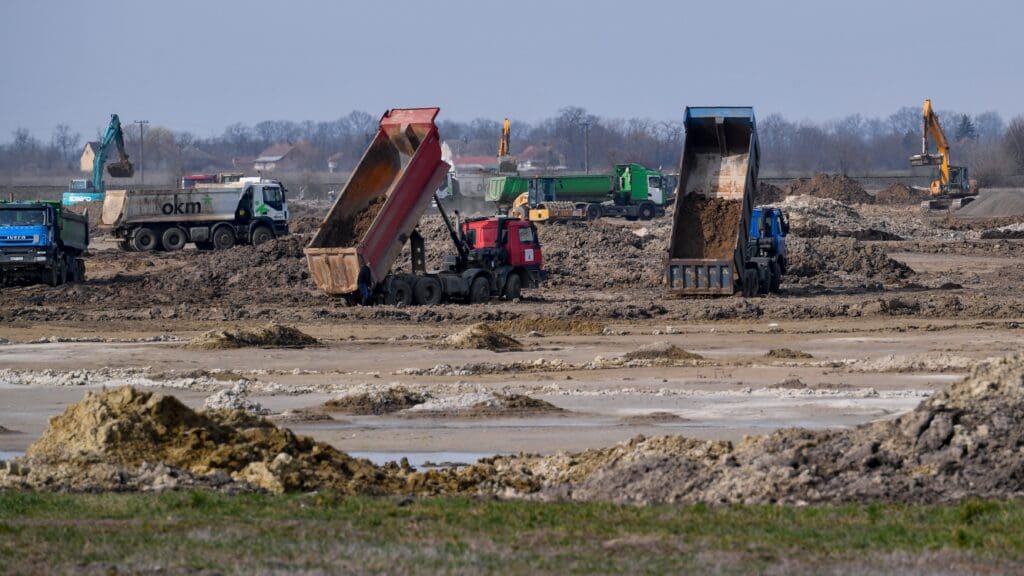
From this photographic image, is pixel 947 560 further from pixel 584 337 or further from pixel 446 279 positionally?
pixel 446 279

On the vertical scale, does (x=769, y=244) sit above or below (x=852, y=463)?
above

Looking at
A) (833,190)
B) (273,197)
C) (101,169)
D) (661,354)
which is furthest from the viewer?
(833,190)

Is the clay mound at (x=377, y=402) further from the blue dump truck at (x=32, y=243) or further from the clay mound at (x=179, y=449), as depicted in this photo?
the blue dump truck at (x=32, y=243)

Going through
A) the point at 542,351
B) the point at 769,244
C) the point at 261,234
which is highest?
the point at 769,244

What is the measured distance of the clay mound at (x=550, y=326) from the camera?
26.5m

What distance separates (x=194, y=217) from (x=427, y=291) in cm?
2317

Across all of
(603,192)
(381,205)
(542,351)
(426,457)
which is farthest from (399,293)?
(603,192)

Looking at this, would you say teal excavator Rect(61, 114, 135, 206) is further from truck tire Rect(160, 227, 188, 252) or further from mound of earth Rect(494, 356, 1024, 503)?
mound of earth Rect(494, 356, 1024, 503)

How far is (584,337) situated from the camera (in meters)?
25.7

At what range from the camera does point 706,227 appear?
104 ft

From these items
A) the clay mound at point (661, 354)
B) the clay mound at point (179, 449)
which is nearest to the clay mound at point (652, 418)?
the clay mound at point (179, 449)

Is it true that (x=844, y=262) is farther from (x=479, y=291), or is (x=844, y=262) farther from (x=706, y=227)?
(x=479, y=291)

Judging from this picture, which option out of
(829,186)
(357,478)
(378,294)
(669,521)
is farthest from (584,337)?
(829,186)

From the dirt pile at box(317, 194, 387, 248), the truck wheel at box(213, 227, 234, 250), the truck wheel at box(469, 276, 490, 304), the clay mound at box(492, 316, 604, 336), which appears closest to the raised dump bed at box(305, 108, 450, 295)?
the dirt pile at box(317, 194, 387, 248)
